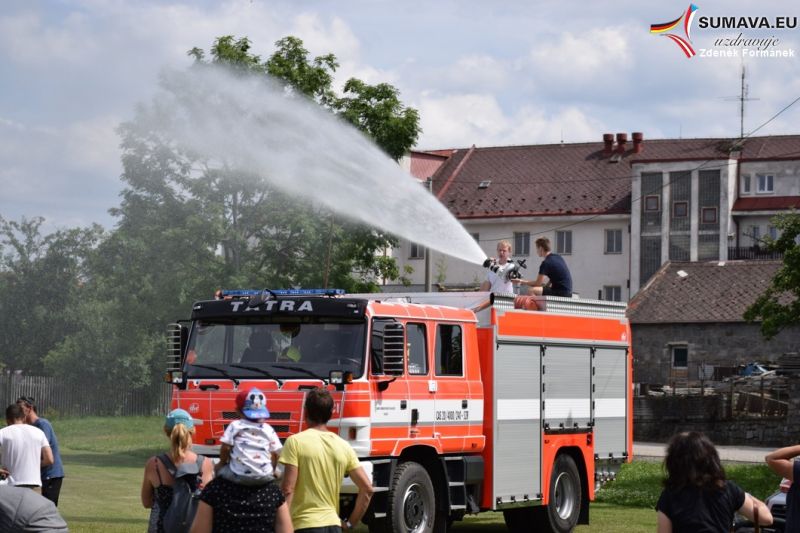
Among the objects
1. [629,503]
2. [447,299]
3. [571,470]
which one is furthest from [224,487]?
[629,503]

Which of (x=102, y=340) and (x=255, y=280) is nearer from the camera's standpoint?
(x=255, y=280)

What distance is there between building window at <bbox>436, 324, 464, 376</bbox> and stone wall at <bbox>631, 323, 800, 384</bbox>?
160 ft

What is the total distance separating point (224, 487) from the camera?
8641 millimetres

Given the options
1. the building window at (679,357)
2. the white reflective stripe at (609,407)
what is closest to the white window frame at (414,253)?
the building window at (679,357)

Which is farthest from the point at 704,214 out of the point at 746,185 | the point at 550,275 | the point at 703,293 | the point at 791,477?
the point at 791,477

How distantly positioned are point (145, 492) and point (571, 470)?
9.52 meters

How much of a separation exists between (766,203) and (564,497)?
65.8 meters

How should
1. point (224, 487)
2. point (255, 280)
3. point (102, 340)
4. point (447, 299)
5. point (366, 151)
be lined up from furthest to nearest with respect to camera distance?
point (102, 340) → point (255, 280) → point (366, 151) → point (447, 299) → point (224, 487)

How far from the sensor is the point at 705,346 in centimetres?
6444

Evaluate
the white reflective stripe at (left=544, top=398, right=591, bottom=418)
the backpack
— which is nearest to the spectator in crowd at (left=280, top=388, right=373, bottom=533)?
the backpack

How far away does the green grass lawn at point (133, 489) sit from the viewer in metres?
20.4

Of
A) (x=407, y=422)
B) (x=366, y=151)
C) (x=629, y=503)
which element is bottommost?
A: (x=629, y=503)

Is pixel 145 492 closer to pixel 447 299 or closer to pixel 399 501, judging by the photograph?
pixel 399 501

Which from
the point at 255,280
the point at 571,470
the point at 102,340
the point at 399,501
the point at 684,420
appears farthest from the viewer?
the point at 102,340
